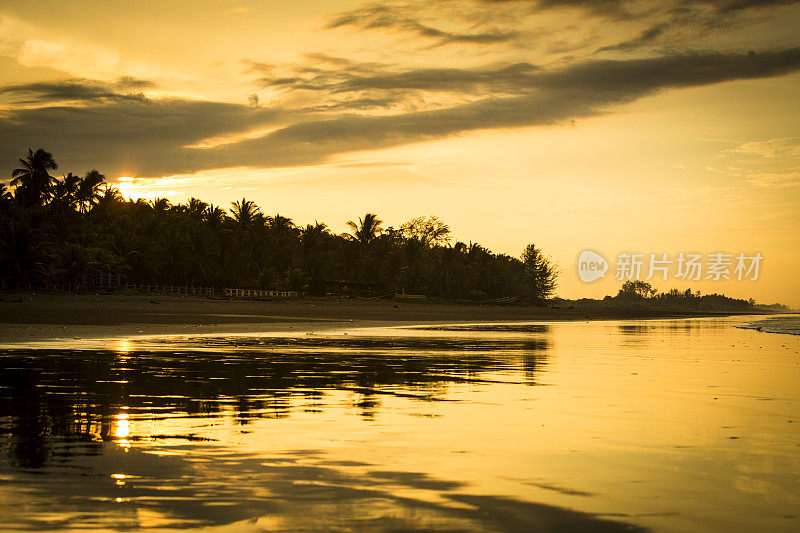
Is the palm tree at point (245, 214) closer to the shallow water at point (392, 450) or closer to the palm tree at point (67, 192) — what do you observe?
the palm tree at point (67, 192)

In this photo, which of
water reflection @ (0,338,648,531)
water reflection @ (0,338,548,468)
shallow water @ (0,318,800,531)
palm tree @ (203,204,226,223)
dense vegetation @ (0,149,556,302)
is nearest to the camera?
water reflection @ (0,338,648,531)

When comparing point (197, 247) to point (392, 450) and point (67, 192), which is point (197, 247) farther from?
point (392, 450)

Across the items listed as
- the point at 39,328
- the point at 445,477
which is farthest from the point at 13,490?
the point at 39,328

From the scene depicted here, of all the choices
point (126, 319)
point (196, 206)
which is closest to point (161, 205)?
point (196, 206)

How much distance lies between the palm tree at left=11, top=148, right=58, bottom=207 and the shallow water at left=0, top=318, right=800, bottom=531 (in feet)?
282

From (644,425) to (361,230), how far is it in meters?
122

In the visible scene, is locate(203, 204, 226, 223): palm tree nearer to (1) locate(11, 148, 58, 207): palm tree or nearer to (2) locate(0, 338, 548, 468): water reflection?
(1) locate(11, 148, 58, 207): palm tree

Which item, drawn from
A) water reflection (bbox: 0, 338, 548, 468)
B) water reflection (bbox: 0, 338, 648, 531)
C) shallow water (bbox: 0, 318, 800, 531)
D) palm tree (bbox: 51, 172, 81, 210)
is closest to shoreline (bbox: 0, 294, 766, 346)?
water reflection (bbox: 0, 338, 548, 468)

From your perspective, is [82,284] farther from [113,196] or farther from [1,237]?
[113,196]

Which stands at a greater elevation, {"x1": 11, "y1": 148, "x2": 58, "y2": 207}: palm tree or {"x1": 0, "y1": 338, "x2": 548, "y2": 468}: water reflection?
{"x1": 11, "y1": 148, "x2": 58, "y2": 207}: palm tree

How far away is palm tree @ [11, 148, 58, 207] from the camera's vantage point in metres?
94.4

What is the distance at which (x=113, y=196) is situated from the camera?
115188 mm

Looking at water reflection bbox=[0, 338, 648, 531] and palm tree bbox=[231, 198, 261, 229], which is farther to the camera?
palm tree bbox=[231, 198, 261, 229]

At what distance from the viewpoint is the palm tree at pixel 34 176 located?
94.4 m
